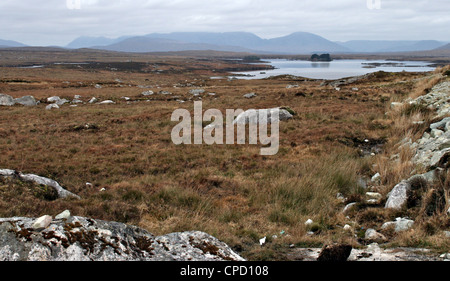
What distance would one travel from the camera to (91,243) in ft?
11.9

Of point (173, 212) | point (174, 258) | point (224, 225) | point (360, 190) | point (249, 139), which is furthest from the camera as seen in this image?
point (249, 139)

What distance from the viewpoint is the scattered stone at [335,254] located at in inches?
164

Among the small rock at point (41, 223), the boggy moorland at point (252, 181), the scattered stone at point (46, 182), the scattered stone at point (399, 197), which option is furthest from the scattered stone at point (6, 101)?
the scattered stone at point (399, 197)

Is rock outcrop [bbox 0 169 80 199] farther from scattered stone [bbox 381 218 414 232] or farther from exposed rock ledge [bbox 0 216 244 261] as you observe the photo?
scattered stone [bbox 381 218 414 232]

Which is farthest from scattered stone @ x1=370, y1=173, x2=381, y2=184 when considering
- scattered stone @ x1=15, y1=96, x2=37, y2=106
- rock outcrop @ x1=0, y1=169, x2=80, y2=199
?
scattered stone @ x1=15, y1=96, x2=37, y2=106

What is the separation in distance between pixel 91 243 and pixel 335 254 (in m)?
3.20

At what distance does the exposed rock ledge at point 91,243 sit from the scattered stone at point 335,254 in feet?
3.99


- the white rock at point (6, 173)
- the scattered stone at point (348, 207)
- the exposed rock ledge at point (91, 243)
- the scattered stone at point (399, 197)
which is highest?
the exposed rock ledge at point (91, 243)

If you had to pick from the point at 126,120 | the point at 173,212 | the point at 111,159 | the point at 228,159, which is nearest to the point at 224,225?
the point at 173,212

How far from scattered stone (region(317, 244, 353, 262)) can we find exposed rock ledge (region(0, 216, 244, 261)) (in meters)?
1.22

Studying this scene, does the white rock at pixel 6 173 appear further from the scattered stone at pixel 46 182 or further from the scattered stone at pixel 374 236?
the scattered stone at pixel 374 236

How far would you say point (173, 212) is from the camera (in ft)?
24.1
